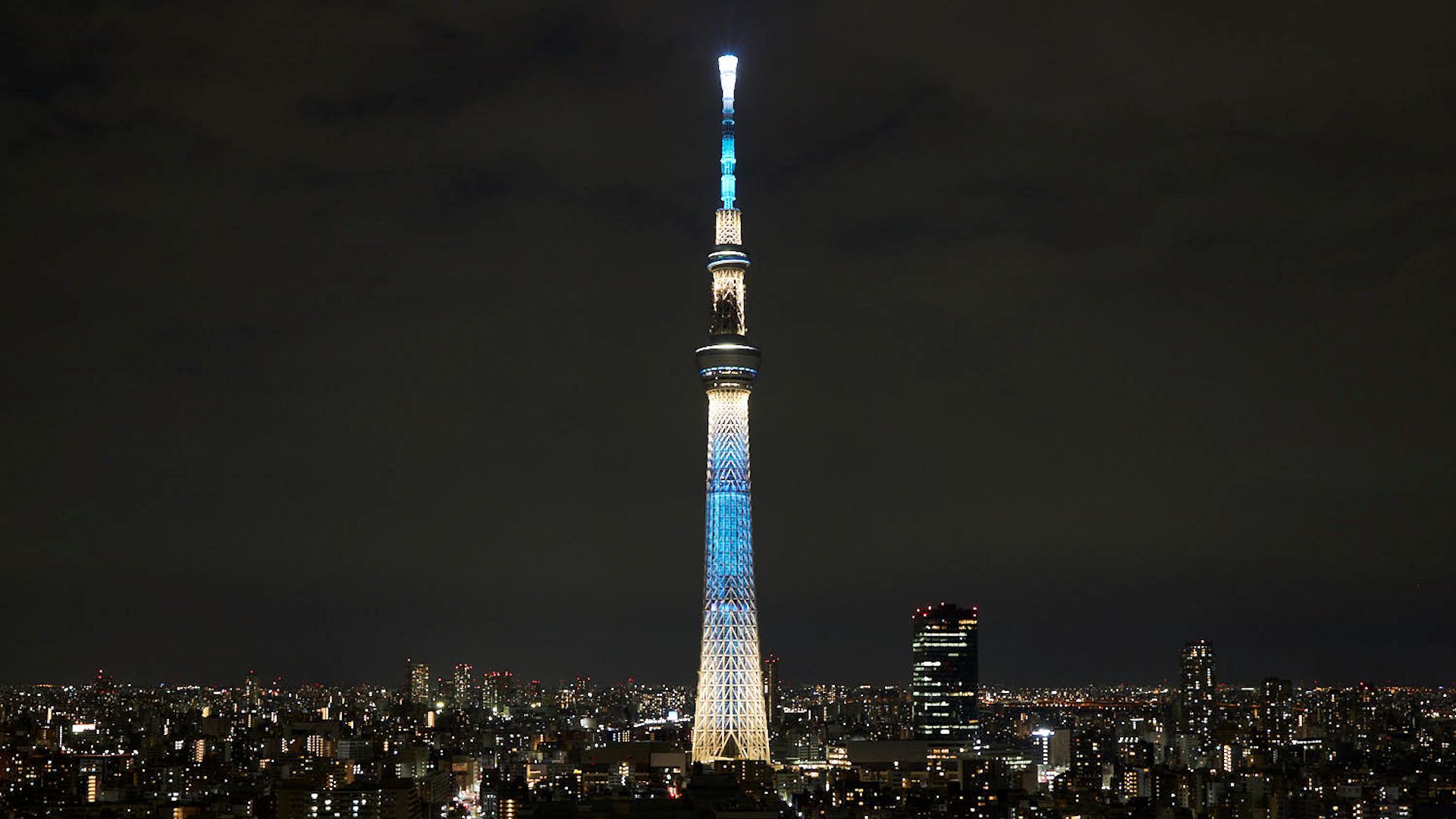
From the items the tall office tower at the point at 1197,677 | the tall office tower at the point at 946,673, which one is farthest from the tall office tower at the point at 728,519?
the tall office tower at the point at 1197,677

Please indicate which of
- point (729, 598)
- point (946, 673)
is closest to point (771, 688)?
point (946, 673)

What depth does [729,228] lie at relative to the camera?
4828 cm

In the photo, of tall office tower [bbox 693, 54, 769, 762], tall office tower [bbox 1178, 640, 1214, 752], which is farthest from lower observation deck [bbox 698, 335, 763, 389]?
tall office tower [bbox 1178, 640, 1214, 752]

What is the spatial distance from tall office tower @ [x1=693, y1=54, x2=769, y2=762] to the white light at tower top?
0.06 ft

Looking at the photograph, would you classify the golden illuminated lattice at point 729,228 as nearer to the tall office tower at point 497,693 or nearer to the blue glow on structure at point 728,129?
the blue glow on structure at point 728,129

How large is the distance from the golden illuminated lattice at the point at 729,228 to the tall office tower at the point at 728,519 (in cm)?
2

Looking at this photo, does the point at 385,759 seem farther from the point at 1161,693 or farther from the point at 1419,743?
the point at 1161,693

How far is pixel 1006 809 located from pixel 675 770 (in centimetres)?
830

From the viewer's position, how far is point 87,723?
300 ft

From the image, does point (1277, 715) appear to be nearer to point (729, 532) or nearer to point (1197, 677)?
point (1197, 677)

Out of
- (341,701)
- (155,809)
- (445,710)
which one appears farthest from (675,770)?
(341,701)

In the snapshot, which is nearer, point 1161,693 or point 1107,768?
point 1107,768

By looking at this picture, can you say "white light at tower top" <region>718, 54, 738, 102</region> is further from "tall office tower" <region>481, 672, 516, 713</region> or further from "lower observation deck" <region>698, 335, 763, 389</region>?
"tall office tower" <region>481, 672, 516, 713</region>

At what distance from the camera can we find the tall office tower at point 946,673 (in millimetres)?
91688
